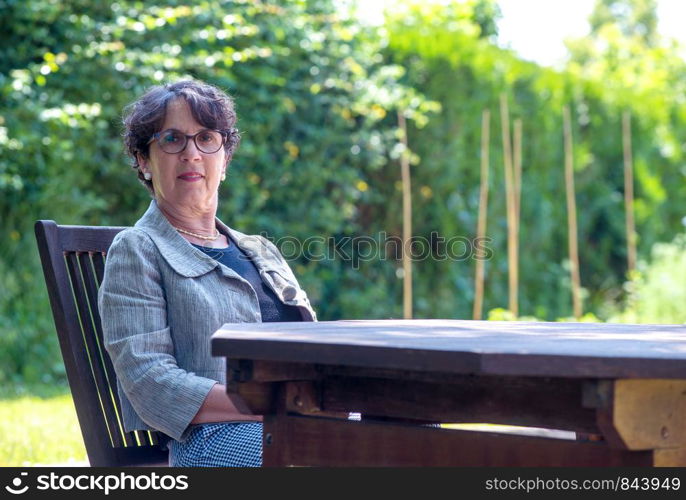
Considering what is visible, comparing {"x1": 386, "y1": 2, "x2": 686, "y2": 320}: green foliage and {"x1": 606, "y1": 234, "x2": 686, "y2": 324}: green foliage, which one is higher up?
{"x1": 386, "y1": 2, "x2": 686, "y2": 320}: green foliage

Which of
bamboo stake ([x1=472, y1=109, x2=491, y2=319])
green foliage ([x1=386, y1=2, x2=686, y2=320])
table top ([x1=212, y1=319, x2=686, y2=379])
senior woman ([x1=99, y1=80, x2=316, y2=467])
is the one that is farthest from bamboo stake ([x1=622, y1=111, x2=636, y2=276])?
table top ([x1=212, y1=319, x2=686, y2=379])

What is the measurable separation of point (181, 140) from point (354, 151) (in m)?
4.50

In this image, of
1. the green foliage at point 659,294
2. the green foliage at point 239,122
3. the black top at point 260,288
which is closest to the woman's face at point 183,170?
the black top at point 260,288

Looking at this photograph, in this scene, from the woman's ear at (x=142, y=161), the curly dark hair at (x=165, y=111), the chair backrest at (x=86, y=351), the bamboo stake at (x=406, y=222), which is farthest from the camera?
the bamboo stake at (x=406, y=222)

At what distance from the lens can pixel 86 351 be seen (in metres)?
2.47

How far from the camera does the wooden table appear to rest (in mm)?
1542

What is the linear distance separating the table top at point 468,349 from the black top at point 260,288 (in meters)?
0.54

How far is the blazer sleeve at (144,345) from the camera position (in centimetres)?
219

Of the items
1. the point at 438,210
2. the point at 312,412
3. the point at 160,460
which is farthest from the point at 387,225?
the point at 312,412

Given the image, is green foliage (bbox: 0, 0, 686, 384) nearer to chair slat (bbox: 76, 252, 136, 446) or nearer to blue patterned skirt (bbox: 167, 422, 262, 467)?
chair slat (bbox: 76, 252, 136, 446)

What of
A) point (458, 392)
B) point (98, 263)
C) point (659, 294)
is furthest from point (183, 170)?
point (659, 294)

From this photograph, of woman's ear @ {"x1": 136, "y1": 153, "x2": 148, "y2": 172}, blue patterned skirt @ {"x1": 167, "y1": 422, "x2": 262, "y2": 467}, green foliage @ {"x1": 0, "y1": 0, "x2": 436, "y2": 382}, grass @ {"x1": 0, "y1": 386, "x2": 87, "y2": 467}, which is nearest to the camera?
blue patterned skirt @ {"x1": 167, "y1": 422, "x2": 262, "y2": 467}

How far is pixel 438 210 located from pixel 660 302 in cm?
183

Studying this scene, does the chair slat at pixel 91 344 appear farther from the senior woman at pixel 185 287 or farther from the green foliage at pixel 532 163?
the green foliage at pixel 532 163
